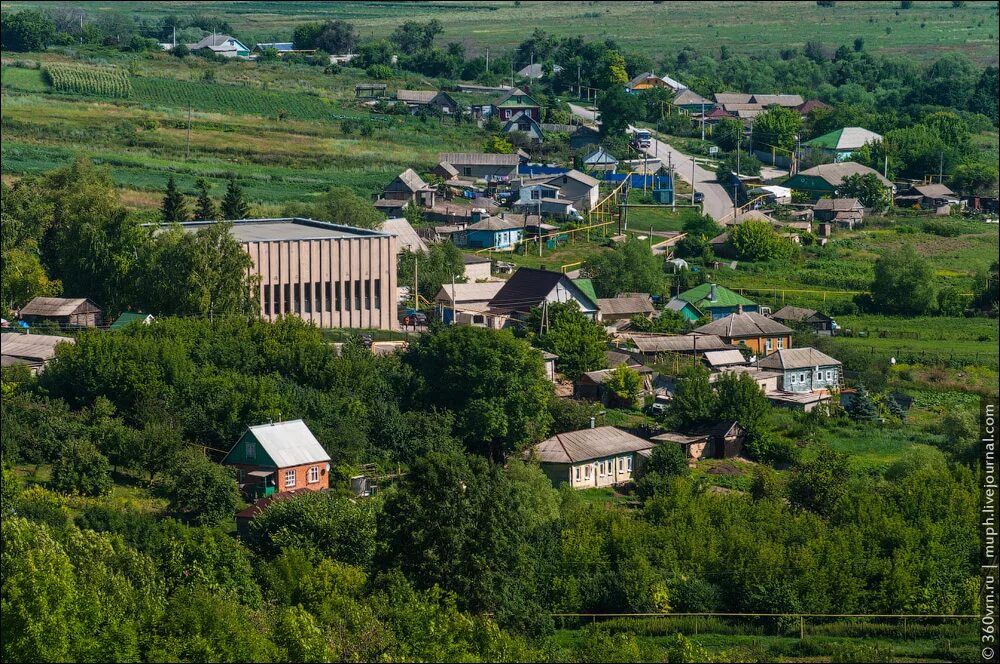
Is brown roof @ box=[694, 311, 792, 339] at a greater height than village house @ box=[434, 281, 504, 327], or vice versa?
village house @ box=[434, 281, 504, 327]

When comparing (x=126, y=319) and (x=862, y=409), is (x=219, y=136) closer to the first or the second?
(x=126, y=319)

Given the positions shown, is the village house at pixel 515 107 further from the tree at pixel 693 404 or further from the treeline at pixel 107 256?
the tree at pixel 693 404

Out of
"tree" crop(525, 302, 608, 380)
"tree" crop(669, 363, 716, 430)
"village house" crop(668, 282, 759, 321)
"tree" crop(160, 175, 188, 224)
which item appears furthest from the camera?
"tree" crop(160, 175, 188, 224)

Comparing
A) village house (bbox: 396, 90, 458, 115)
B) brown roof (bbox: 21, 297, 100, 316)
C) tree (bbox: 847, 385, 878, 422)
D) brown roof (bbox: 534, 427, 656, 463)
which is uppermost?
village house (bbox: 396, 90, 458, 115)

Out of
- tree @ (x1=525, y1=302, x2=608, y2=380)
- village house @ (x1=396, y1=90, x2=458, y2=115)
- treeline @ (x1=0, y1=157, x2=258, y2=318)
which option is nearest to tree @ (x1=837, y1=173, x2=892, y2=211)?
village house @ (x1=396, y1=90, x2=458, y2=115)

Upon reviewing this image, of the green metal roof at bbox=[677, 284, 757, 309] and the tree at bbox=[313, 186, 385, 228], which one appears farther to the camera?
the tree at bbox=[313, 186, 385, 228]

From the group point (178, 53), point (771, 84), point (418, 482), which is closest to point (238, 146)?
point (178, 53)

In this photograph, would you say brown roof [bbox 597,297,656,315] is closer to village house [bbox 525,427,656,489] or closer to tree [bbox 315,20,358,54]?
village house [bbox 525,427,656,489]
